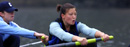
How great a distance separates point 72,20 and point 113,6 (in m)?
96.9

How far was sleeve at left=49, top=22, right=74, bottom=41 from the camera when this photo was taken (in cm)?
527

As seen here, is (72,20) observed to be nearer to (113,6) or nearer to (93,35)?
(93,35)

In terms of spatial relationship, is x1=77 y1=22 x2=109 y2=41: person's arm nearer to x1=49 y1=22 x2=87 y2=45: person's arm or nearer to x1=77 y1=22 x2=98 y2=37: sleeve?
x1=77 y1=22 x2=98 y2=37: sleeve

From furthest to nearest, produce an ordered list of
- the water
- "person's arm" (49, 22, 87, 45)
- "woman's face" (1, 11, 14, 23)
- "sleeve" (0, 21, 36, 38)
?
the water, "woman's face" (1, 11, 14, 23), "person's arm" (49, 22, 87, 45), "sleeve" (0, 21, 36, 38)

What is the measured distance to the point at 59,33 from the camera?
5449 mm

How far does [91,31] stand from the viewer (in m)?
5.70

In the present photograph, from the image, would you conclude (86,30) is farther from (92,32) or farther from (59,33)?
(59,33)

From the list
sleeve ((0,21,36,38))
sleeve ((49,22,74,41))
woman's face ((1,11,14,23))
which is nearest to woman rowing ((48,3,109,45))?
sleeve ((49,22,74,41))

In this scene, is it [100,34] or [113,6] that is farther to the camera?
[113,6]

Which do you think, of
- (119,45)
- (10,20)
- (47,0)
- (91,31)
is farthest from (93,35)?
(47,0)

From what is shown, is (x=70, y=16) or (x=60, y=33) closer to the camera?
(x=60, y=33)

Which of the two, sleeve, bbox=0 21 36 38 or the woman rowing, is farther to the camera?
the woman rowing

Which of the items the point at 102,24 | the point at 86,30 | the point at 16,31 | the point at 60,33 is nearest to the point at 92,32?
the point at 86,30

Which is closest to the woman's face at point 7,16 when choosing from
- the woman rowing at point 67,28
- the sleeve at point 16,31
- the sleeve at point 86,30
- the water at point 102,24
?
the sleeve at point 16,31
